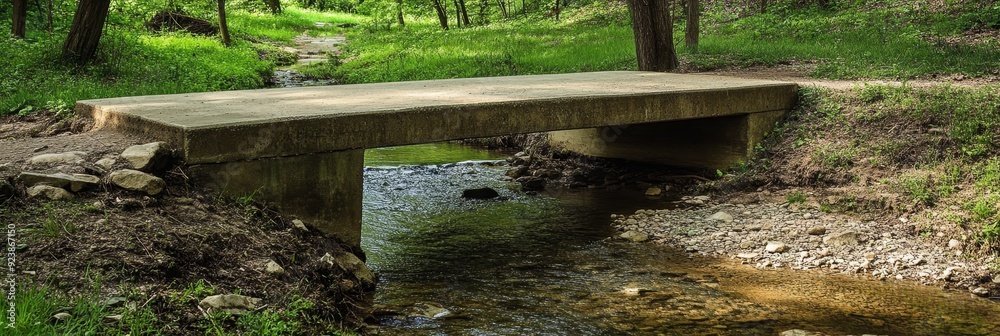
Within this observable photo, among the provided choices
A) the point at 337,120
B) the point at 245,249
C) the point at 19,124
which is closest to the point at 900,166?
the point at 337,120

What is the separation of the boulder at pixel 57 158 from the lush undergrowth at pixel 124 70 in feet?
11.0

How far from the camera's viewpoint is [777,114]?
29.7ft

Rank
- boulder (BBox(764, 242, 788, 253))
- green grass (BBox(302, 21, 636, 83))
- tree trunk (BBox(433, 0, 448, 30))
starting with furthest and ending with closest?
1. tree trunk (BBox(433, 0, 448, 30))
2. green grass (BBox(302, 21, 636, 83))
3. boulder (BBox(764, 242, 788, 253))

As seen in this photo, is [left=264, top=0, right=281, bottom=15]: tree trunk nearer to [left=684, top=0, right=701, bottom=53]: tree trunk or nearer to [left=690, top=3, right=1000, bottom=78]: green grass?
[left=690, top=3, right=1000, bottom=78]: green grass

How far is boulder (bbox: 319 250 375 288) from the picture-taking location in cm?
557

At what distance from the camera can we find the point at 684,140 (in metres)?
9.34

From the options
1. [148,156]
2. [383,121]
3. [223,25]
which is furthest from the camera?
[223,25]

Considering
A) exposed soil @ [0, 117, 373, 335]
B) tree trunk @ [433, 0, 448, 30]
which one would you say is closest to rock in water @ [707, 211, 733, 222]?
exposed soil @ [0, 117, 373, 335]

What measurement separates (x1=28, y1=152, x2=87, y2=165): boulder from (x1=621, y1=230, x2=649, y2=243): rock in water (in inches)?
158

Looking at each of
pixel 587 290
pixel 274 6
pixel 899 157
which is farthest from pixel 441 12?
pixel 587 290

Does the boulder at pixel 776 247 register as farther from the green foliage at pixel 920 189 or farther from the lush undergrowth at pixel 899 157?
the green foliage at pixel 920 189

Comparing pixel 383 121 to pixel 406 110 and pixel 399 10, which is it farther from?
pixel 399 10

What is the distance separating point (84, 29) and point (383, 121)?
21.7 ft

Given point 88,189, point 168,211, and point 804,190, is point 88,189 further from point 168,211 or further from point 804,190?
point 804,190
